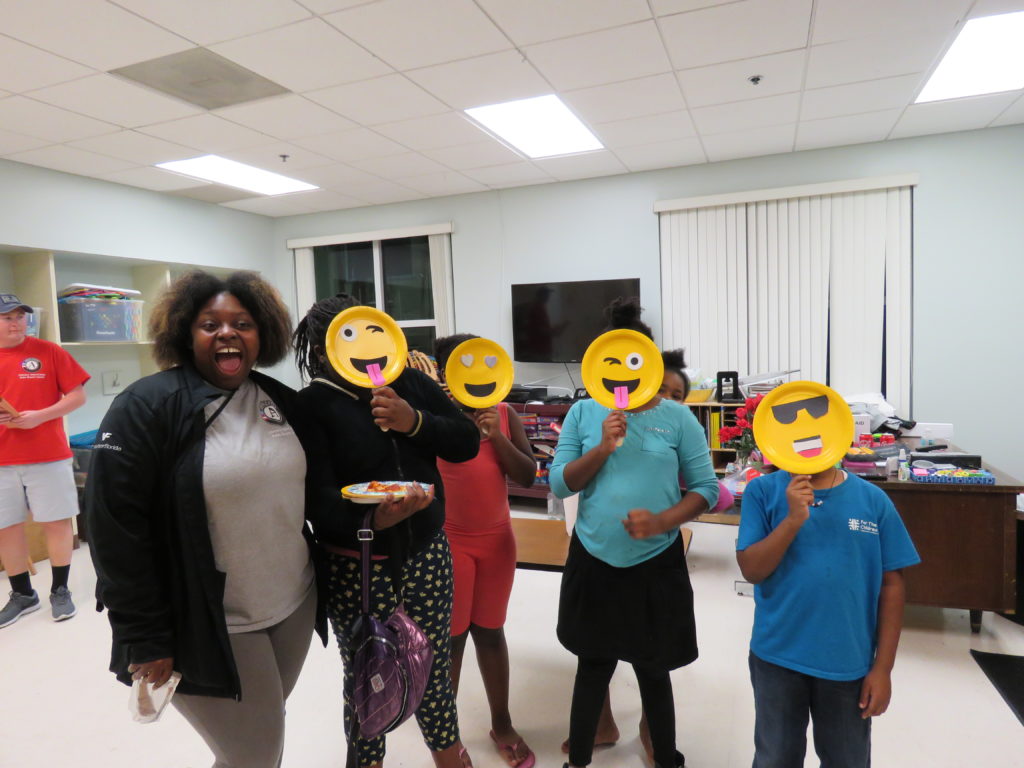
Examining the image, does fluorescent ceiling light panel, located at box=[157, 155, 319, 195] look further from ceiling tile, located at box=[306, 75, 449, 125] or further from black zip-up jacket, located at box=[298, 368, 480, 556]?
black zip-up jacket, located at box=[298, 368, 480, 556]

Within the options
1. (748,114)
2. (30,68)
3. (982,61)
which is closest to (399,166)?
(30,68)

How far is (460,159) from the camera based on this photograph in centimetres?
425

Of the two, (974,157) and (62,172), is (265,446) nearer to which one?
(62,172)

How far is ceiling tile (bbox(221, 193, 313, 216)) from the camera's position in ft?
17.1

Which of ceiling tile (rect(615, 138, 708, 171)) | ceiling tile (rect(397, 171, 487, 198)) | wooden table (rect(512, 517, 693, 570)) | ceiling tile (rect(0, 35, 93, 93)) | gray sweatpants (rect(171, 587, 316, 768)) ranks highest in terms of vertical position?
ceiling tile (rect(397, 171, 487, 198))

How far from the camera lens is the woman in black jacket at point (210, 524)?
1.06m

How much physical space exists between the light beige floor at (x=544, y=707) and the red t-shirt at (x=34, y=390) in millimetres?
823

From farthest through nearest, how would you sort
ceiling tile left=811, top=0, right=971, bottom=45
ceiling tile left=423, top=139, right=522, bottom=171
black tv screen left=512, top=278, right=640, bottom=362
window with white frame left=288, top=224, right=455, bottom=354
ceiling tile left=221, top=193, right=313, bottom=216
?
window with white frame left=288, top=224, right=455, bottom=354 < ceiling tile left=221, top=193, right=313, bottom=216 < black tv screen left=512, top=278, right=640, bottom=362 < ceiling tile left=423, top=139, right=522, bottom=171 < ceiling tile left=811, top=0, right=971, bottom=45

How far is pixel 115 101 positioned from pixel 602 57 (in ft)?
7.94

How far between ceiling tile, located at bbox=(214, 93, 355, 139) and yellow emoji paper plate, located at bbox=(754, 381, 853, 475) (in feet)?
9.39

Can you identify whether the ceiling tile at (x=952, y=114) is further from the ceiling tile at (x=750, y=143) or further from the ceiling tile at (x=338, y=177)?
the ceiling tile at (x=338, y=177)

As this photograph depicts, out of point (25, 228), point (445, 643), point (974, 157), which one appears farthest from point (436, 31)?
point (974, 157)

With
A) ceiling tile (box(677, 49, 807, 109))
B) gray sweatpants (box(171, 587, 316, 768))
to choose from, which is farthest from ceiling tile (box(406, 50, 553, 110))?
gray sweatpants (box(171, 587, 316, 768))

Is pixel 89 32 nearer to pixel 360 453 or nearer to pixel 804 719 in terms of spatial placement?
pixel 360 453
